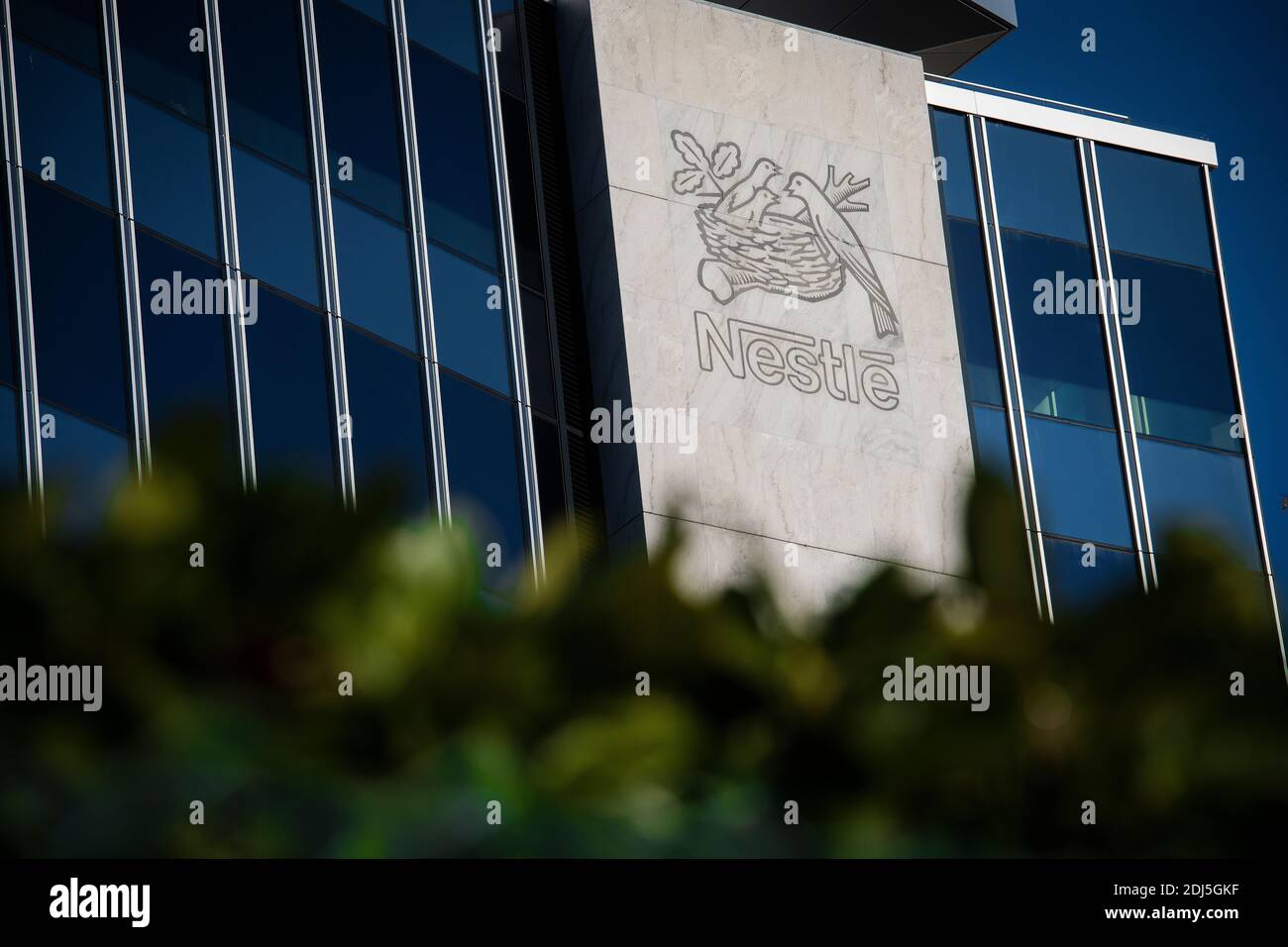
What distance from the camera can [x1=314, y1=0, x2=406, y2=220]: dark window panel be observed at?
60.1ft

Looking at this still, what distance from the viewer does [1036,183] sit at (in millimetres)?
23750

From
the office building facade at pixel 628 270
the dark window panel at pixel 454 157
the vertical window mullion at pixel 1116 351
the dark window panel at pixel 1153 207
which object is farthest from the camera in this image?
the dark window panel at pixel 1153 207

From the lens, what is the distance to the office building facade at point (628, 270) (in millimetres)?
15773

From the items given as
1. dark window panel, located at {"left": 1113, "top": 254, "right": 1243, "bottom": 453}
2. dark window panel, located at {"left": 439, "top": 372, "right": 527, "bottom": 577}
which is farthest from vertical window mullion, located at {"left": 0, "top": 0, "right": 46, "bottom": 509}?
dark window panel, located at {"left": 1113, "top": 254, "right": 1243, "bottom": 453}

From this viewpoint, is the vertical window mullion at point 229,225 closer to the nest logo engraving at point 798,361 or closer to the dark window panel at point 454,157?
the dark window panel at point 454,157

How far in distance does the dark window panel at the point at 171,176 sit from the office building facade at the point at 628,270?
0.04 meters

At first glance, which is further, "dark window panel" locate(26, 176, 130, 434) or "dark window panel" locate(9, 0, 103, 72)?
"dark window panel" locate(9, 0, 103, 72)

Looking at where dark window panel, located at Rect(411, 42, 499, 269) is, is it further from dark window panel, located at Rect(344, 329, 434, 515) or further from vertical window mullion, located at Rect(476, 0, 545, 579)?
dark window panel, located at Rect(344, 329, 434, 515)

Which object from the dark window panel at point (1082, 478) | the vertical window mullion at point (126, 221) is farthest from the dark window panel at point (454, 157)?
the dark window panel at point (1082, 478)

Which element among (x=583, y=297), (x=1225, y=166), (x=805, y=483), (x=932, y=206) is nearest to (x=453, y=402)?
(x=583, y=297)

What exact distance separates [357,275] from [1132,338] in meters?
12.1

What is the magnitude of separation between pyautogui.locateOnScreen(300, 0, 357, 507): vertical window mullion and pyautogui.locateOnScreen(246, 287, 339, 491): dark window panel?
0.35ft

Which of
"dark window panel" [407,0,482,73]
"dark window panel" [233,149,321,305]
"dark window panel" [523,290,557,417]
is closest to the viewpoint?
"dark window panel" [233,149,321,305]

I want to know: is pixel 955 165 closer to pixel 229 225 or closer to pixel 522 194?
pixel 522 194
